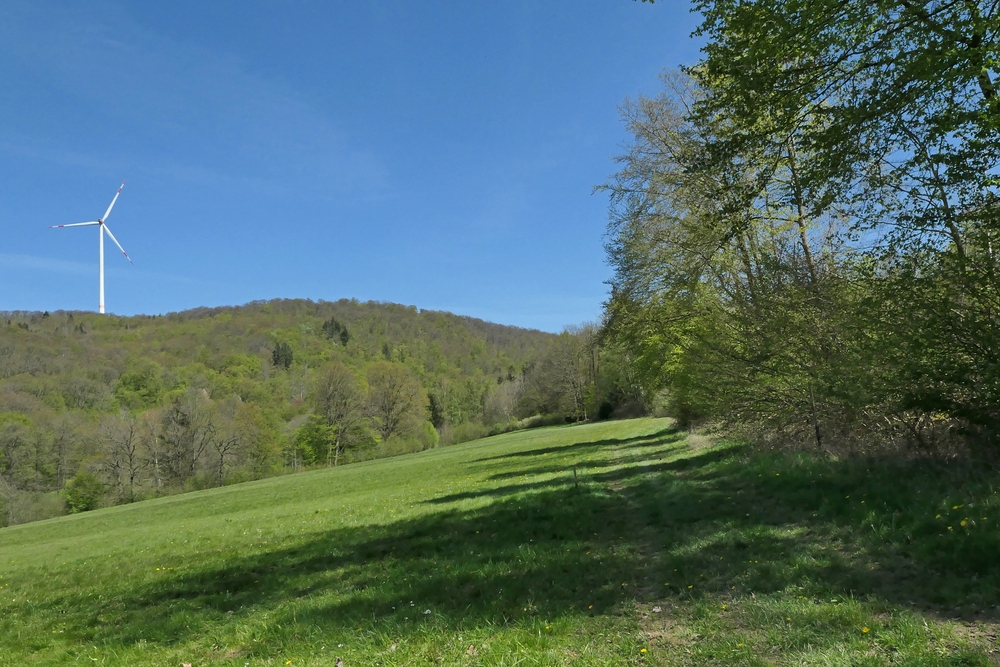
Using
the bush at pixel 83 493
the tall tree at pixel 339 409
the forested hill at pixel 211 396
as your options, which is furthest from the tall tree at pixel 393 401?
the bush at pixel 83 493

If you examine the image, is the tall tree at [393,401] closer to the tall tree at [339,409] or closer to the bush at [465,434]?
the tall tree at [339,409]

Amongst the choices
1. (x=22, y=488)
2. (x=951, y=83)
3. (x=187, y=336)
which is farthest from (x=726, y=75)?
(x=187, y=336)

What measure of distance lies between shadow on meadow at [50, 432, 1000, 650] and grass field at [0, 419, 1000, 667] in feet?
0.12

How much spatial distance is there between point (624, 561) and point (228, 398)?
8831 centimetres

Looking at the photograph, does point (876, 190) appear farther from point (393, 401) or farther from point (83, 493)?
point (393, 401)

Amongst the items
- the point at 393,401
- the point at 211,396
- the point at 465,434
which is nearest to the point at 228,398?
the point at 211,396

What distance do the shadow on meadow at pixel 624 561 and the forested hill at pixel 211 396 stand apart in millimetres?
57996

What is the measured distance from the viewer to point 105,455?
64875 millimetres

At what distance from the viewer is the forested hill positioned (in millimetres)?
66562

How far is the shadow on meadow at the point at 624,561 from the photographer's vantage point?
6098mm

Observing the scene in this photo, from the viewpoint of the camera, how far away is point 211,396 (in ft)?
315

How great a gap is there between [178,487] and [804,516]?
226ft

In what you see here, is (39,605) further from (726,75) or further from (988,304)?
(988,304)

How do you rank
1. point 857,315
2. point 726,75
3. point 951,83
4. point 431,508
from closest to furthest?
point 951,83 < point 726,75 < point 857,315 < point 431,508
